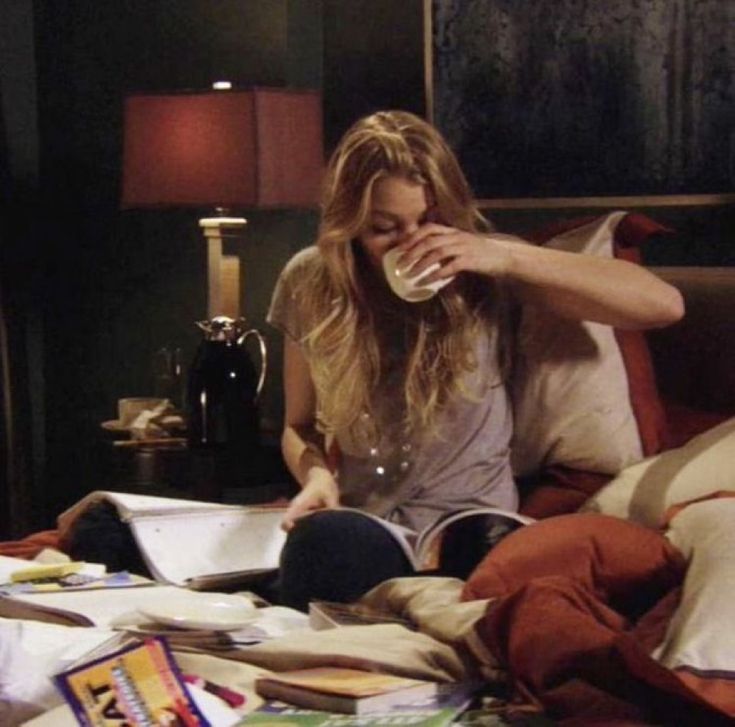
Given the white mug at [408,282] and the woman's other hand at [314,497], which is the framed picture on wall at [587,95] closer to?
the white mug at [408,282]

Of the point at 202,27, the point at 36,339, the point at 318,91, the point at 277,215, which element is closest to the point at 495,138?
the point at 318,91

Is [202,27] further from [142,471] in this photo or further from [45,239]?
[142,471]

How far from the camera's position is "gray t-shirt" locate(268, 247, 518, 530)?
2.57 metres

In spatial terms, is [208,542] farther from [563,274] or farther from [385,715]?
[385,715]

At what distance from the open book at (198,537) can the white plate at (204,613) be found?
1.16ft

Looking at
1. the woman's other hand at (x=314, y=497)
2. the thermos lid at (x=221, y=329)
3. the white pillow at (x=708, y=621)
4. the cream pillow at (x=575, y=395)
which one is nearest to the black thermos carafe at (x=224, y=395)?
the thermos lid at (x=221, y=329)

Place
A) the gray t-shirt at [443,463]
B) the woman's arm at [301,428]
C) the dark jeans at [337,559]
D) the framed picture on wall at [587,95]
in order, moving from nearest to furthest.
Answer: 1. the dark jeans at [337,559]
2. the gray t-shirt at [443,463]
3. the woman's arm at [301,428]
4. the framed picture on wall at [587,95]

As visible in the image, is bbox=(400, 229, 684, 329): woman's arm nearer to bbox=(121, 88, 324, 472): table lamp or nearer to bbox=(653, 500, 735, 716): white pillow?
bbox=(653, 500, 735, 716): white pillow

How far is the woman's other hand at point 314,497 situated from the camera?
8.15ft

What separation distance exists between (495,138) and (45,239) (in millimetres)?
1651

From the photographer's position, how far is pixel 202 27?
4188 millimetres

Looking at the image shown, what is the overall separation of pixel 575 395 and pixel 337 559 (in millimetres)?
523

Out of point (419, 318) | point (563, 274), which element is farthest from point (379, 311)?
point (563, 274)

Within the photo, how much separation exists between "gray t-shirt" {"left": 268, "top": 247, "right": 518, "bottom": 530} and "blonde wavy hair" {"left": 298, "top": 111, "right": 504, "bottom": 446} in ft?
0.09
